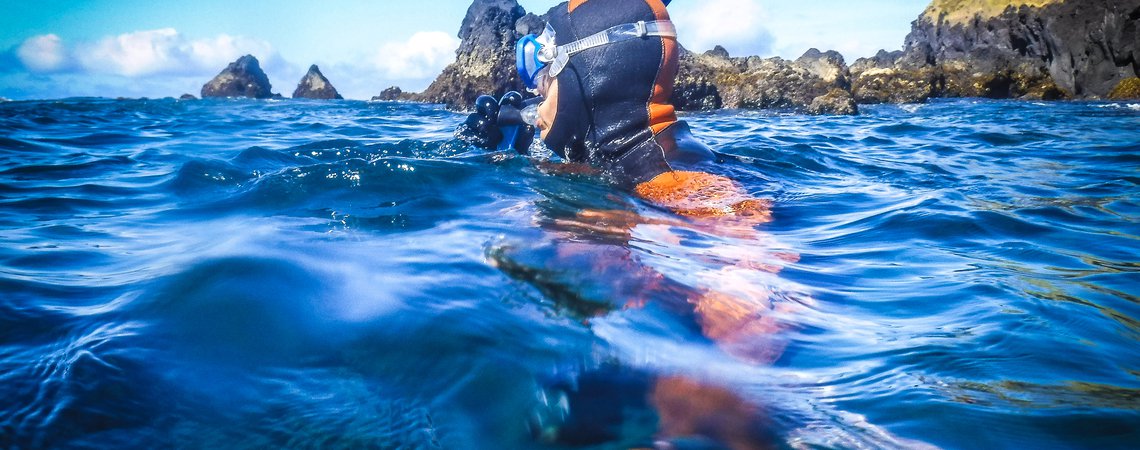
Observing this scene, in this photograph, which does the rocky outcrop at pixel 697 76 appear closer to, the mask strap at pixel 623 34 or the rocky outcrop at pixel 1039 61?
the rocky outcrop at pixel 1039 61

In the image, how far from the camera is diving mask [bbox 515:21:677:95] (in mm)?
3777

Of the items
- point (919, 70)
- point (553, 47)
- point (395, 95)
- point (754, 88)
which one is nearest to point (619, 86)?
point (553, 47)

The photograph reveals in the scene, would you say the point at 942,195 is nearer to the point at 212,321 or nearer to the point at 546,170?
the point at 546,170

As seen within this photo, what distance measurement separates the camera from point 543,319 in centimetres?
190

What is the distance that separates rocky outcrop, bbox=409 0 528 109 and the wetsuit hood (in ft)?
87.9

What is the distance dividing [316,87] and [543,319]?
6439 cm

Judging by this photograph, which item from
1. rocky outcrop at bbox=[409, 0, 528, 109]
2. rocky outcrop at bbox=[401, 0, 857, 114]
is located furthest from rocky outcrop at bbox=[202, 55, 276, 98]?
rocky outcrop at bbox=[409, 0, 528, 109]

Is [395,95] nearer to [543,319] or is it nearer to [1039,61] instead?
[1039,61]

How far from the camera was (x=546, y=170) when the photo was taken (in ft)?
15.0

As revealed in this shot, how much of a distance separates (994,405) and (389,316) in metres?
1.64

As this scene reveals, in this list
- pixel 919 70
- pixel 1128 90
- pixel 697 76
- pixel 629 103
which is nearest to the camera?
pixel 629 103

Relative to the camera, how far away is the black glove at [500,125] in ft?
16.2

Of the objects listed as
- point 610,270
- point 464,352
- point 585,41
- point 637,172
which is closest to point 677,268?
point 610,270

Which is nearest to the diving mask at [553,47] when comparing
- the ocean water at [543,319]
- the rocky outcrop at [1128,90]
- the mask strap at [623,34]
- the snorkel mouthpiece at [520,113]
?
the mask strap at [623,34]
